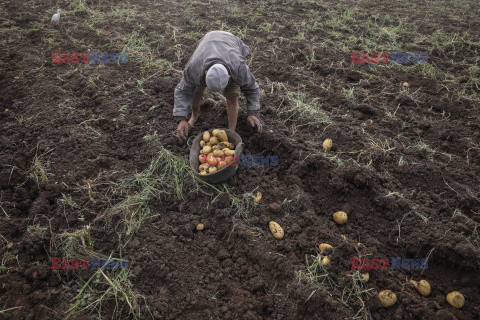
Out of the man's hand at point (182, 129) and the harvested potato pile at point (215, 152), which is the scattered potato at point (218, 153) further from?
the man's hand at point (182, 129)

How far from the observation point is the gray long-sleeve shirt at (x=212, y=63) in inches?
96.6

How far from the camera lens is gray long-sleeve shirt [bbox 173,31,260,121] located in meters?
2.45

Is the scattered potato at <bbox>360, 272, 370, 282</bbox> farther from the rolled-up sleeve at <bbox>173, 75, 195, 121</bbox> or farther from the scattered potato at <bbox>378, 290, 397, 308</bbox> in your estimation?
the rolled-up sleeve at <bbox>173, 75, 195, 121</bbox>

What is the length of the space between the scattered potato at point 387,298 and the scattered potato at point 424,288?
0.21 m

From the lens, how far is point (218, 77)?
2240 millimetres

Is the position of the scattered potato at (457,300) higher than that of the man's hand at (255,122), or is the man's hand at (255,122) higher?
the man's hand at (255,122)

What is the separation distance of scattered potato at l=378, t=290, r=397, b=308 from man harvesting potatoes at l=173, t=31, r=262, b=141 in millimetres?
1777

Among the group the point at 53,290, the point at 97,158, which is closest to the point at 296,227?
the point at 53,290

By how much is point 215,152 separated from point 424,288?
1.88m

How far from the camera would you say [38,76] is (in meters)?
3.89
